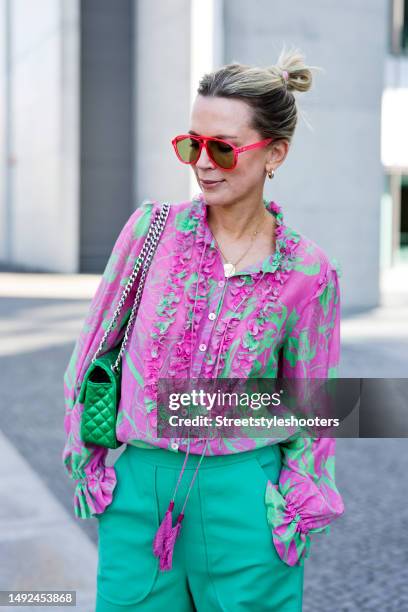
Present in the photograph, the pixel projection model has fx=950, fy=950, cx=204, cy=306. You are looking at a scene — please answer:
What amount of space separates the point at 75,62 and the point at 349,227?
909 centimetres

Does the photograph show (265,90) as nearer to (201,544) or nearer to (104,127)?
(201,544)

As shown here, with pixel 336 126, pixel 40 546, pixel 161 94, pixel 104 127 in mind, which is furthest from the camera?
pixel 104 127

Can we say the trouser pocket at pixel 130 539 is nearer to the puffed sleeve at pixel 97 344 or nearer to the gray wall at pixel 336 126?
the puffed sleeve at pixel 97 344

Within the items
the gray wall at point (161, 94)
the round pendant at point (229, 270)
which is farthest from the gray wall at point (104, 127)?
the round pendant at point (229, 270)

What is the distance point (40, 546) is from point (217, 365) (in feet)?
8.30

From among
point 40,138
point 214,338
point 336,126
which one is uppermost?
point 336,126

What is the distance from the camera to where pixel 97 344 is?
2.15m

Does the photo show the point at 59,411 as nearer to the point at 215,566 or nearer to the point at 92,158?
Answer: the point at 215,566

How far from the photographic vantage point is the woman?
2.01 metres

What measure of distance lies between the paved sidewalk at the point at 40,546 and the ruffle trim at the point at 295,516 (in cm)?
183

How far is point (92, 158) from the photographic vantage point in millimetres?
22312

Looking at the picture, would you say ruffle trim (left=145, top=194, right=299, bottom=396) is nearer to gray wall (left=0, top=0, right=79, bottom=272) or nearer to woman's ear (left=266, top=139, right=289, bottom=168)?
woman's ear (left=266, top=139, right=289, bottom=168)

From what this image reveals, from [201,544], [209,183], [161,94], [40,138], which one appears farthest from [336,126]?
[201,544]

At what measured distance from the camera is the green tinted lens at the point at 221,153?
2.00 m
